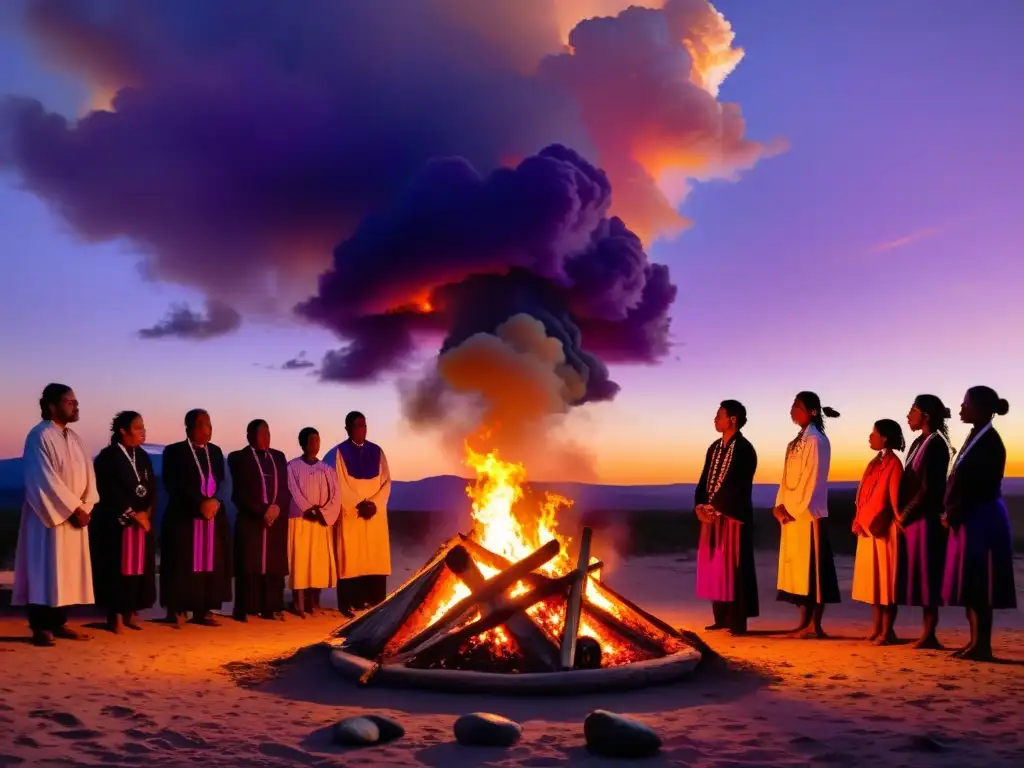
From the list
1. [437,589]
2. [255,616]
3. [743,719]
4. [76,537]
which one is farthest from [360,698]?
[255,616]

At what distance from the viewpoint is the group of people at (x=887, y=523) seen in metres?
8.09

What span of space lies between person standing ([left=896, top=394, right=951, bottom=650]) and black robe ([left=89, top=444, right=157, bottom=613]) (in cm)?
733

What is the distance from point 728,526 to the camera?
978 cm

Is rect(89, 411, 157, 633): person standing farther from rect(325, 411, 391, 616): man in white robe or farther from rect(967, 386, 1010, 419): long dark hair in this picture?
rect(967, 386, 1010, 419): long dark hair

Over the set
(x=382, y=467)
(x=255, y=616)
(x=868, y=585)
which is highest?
(x=382, y=467)

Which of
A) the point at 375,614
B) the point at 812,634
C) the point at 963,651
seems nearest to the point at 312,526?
the point at 375,614

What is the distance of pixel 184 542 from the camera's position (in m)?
10.4

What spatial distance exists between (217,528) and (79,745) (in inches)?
212

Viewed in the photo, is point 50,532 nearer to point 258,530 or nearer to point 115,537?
point 115,537

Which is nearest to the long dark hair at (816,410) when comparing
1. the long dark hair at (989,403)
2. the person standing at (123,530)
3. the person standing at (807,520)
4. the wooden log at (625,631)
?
the person standing at (807,520)

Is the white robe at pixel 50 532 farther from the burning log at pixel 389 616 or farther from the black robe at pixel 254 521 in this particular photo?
the burning log at pixel 389 616

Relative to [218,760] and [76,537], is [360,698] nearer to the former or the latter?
[218,760]

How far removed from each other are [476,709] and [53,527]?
16.2 feet

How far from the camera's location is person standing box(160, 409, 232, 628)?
10336 mm
